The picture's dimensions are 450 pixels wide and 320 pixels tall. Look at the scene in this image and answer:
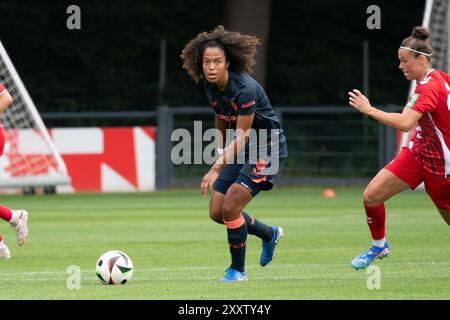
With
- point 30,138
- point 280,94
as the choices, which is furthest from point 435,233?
point 280,94

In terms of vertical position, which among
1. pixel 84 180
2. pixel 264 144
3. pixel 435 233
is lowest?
pixel 84 180

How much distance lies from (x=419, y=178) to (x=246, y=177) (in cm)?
151

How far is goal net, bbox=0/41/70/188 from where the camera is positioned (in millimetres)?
24094

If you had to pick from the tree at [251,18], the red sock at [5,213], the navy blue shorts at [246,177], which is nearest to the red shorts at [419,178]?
the navy blue shorts at [246,177]

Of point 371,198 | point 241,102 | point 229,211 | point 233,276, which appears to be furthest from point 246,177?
point 371,198

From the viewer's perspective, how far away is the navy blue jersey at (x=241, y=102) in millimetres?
10009

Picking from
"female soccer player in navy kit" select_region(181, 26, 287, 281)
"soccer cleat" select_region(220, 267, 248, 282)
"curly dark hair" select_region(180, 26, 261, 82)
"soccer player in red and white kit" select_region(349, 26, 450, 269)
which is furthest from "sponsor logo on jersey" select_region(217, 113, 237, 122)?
"soccer cleat" select_region(220, 267, 248, 282)

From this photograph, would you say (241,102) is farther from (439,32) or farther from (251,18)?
(251,18)

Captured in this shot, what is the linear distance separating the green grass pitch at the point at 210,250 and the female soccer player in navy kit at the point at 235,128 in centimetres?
53

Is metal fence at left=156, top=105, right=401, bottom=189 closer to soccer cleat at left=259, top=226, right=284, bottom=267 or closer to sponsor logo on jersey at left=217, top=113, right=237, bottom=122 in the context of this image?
soccer cleat at left=259, top=226, right=284, bottom=267

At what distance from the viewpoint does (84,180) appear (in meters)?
26.1

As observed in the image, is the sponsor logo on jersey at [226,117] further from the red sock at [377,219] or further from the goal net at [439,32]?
the goal net at [439,32]
